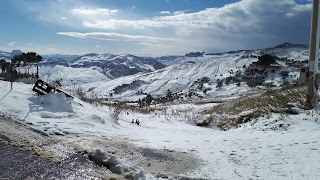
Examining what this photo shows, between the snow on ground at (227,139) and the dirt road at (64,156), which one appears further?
the snow on ground at (227,139)

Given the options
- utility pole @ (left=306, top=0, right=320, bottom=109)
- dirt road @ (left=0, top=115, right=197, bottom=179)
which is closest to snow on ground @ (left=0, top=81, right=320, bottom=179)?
dirt road @ (left=0, top=115, right=197, bottom=179)

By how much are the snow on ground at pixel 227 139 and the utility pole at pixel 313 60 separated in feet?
2.66

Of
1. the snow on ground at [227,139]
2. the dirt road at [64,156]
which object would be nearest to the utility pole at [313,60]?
the snow on ground at [227,139]

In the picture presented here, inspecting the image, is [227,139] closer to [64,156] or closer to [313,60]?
[313,60]

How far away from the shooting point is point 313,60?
9961 millimetres

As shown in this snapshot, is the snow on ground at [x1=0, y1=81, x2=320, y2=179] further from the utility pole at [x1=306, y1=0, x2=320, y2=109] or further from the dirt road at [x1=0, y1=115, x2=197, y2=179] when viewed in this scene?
the utility pole at [x1=306, y1=0, x2=320, y2=109]

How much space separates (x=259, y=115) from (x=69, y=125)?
19.2 ft

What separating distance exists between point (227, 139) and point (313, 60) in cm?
406

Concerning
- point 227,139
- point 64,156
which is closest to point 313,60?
point 227,139

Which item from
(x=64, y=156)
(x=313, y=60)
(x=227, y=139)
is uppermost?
(x=313, y=60)

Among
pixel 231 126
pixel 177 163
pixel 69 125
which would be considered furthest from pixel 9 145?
pixel 231 126

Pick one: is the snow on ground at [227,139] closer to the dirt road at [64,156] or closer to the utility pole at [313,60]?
the dirt road at [64,156]

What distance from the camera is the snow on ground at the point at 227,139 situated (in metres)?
5.69

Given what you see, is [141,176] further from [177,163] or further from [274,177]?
[274,177]
